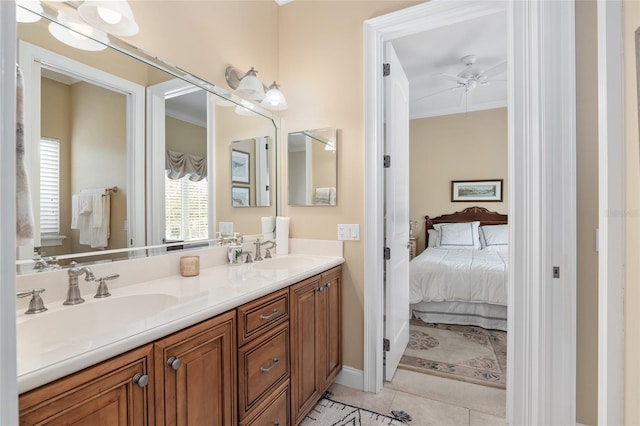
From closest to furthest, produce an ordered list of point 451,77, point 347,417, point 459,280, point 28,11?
point 28,11
point 347,417
point 459,280
point 451,77

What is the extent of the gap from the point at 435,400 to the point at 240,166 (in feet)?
6.69

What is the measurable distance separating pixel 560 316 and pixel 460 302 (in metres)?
1.70

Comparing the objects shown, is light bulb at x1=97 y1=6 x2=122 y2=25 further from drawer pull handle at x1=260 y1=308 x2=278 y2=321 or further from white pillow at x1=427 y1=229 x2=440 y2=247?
white pillow at x1=427 y1=229 x2=440 y2=247

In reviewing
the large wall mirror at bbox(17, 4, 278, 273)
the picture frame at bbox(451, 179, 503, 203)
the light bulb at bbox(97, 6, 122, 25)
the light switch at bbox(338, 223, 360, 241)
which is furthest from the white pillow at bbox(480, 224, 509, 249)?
the light bulb at bbox(97, 6, 122, 25)

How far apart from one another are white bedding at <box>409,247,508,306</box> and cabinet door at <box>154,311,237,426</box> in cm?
255

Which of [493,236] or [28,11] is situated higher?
[28,11]

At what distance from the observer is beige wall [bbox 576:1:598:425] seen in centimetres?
150

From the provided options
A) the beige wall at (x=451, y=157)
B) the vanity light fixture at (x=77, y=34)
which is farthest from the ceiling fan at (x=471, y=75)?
the vanity light fixture at (x=77, y=34)

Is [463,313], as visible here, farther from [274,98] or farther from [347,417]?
[274,98]

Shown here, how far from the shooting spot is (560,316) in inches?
60.0

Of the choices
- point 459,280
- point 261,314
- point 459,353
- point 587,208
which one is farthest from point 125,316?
point 459,280

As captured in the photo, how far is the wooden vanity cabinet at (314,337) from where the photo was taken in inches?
61.3

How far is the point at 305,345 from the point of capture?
5.40 feet

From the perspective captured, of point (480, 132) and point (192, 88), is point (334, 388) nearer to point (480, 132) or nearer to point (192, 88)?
point (192, 88)
